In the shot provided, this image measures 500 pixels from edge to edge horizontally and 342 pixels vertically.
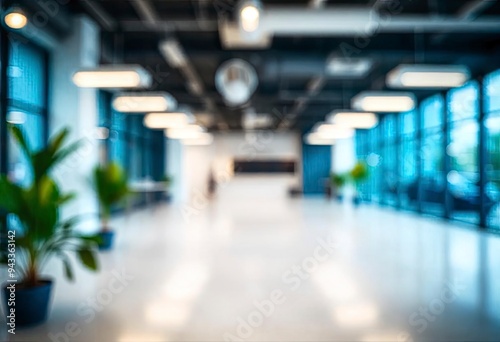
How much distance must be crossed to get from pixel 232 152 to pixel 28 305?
15573mm

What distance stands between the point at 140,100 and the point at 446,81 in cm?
454

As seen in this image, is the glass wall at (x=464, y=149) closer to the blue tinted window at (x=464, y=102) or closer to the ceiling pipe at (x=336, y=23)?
the blue tinted window at (x=464, y=102)

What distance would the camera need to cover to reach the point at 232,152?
18.4 metres

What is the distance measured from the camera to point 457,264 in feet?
16.2

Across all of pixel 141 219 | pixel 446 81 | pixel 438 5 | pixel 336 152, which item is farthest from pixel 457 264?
pixel 336 152

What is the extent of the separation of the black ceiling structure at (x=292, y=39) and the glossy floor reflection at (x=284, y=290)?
3240 mm

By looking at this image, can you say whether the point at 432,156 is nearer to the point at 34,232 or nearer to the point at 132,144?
the point at 132,144

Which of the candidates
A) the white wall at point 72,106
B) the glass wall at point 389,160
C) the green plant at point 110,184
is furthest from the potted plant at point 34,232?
the glass wall at point 389,160

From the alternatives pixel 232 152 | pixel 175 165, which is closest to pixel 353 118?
pixel 175 165

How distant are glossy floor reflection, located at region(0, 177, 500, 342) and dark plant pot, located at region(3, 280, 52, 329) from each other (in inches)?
4.5

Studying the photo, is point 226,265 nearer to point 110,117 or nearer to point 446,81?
point 446,81

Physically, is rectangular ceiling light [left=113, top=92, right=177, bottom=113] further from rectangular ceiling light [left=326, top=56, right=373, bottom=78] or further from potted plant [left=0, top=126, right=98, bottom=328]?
potted plant [left=0, top=126, right=98, bottom=328]

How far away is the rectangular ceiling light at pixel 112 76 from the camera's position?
15.7 ft

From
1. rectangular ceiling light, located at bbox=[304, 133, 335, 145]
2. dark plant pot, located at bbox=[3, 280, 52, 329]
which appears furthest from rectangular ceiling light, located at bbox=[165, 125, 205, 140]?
dark plant pot, located at bbox=[3, 280, 52, 329]
